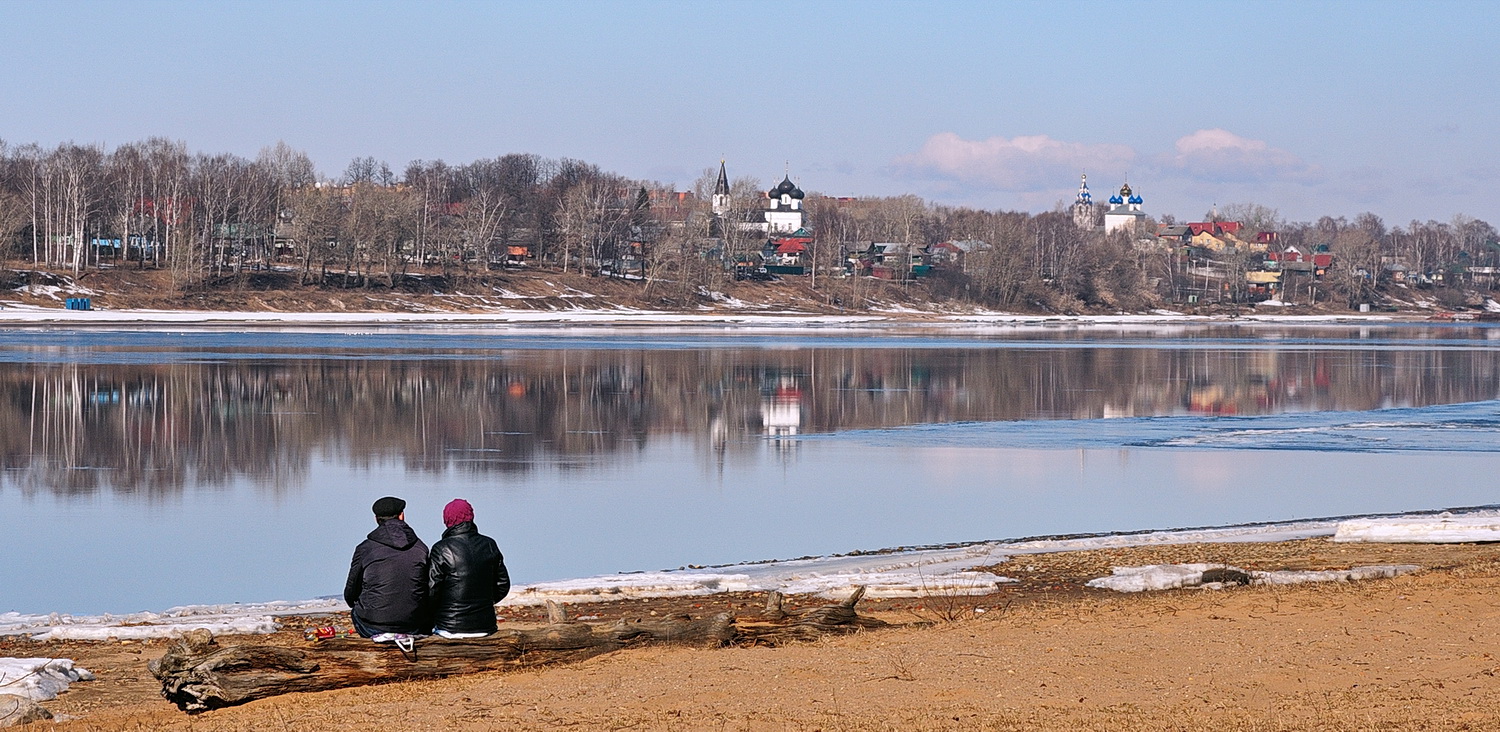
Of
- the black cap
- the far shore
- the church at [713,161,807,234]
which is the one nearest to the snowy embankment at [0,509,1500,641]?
the black cap

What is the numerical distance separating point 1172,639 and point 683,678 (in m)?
3.17

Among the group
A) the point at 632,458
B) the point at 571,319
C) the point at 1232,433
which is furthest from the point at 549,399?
the point at 571,319

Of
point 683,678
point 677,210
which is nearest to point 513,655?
point 683,678

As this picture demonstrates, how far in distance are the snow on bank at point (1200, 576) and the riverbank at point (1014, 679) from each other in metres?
0.77

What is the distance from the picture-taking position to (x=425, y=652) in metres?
8.73

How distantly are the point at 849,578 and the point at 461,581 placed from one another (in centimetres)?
492

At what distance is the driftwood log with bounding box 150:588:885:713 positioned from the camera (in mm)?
8031

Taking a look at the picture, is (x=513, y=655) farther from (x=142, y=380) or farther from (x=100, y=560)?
(x=142, y=380)

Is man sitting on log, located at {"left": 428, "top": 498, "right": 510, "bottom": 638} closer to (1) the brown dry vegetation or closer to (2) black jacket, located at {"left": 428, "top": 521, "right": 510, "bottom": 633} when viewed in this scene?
(2) black jacket, located at {"left": 428, "top": 521, "right": 510, "bottom": 633}

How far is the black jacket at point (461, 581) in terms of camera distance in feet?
29.2

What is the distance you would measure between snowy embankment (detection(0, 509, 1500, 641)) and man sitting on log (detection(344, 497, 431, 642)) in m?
2.65

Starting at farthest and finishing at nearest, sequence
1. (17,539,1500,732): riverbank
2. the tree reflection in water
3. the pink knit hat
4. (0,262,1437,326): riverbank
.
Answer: (0,262,1437,326): riverbank
the tree reflection in water
the pink knit hat
(17,539,1500,732): riverbank

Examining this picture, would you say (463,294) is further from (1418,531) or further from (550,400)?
(1418,531)

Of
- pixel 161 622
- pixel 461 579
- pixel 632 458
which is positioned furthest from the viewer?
pixel 632 458
